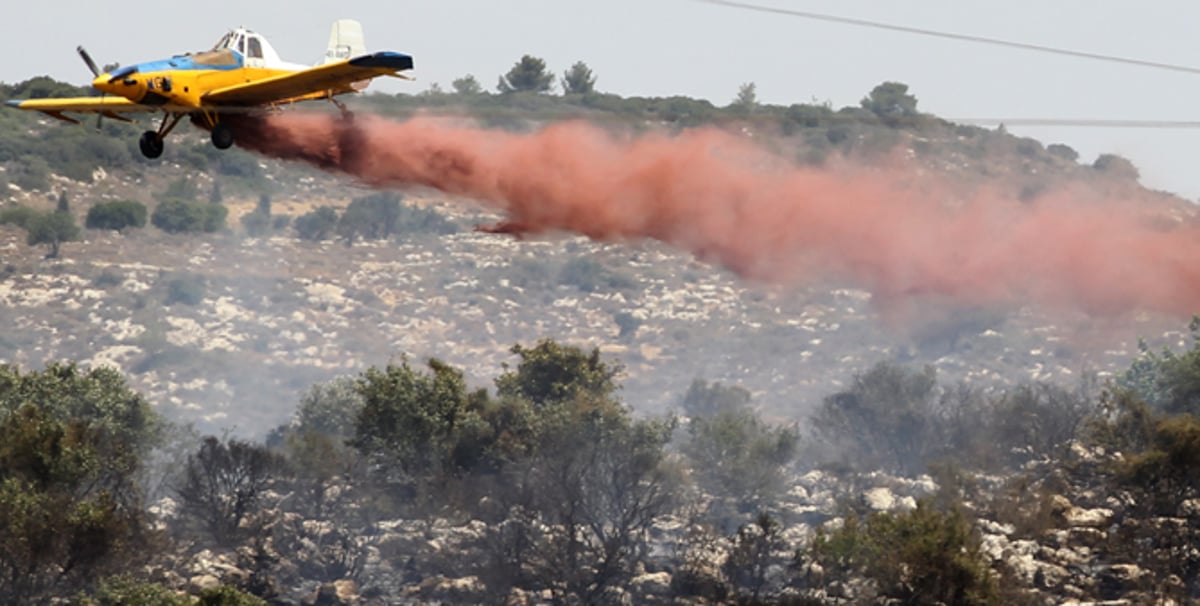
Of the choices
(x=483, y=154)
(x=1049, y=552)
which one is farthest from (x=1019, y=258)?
(x=483, y=154)

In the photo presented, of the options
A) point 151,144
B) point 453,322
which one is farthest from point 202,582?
point 453,322

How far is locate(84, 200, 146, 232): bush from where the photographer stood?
530 ft

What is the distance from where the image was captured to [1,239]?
155 meters

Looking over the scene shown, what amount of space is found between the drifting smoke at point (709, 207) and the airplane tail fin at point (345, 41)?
2.33m

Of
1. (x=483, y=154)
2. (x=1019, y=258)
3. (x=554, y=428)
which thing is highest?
(x=483, y=154)

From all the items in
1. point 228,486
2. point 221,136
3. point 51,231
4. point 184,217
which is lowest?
point 228,486

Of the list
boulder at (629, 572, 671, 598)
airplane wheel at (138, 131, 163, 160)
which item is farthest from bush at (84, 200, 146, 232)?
airplane wheel at (138, 131, 163, 160)

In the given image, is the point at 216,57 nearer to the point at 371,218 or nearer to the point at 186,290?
the point at 186,290

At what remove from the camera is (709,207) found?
235 ft

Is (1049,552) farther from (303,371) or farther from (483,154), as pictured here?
(303,371)

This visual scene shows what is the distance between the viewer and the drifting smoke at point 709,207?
206 feet

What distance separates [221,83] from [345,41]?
610 cm

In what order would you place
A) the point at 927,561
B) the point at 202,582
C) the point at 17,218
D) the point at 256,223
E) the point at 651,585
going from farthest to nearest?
the point at 256,223 < the point at 17,218 < the point at 651,585 < the point at 202,582 < the point at 927,561

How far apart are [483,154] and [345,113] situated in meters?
7.75
